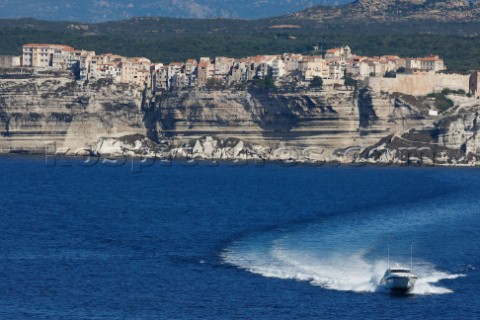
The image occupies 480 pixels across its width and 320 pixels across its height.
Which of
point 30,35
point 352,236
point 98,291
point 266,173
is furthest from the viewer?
point 30,35

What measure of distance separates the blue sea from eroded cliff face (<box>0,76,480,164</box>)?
74.9ft

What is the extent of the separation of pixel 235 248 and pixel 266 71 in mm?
76987

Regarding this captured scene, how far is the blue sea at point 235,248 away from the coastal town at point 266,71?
3274 cm

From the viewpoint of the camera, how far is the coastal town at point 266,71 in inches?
5187

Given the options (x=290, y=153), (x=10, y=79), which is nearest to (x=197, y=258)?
(x=290, y=153)

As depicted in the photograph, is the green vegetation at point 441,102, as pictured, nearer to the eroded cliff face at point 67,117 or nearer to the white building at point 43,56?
the eroded cliff face at point 67,117

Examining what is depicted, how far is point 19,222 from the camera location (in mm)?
70375

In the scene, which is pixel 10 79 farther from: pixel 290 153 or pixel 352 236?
pixel 352 236

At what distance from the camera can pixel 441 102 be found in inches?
5074

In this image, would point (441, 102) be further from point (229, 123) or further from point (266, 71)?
point (229, 123)

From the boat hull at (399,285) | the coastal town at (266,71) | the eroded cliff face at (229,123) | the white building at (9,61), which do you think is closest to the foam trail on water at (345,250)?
the boat hull at (399,285)

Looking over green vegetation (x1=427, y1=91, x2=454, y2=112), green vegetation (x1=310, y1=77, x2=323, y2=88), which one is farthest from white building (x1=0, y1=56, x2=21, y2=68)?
green vegetation (x1=427, y1=91, x2=454, y2=112)

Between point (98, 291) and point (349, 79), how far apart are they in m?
82.7

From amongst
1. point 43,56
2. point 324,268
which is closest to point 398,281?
point 324,268
